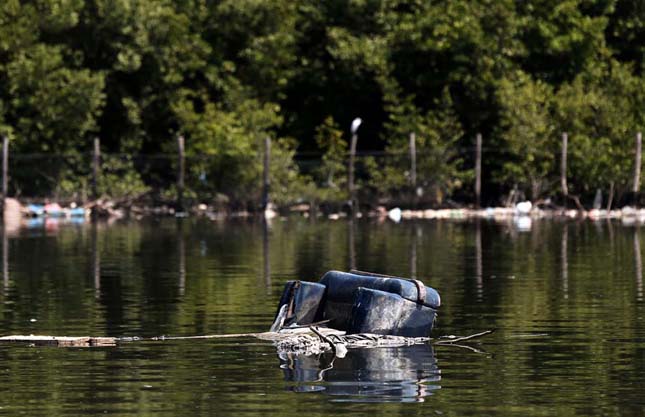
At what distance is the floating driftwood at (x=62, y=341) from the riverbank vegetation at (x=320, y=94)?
36136mm

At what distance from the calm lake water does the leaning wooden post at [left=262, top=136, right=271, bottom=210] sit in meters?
13.7

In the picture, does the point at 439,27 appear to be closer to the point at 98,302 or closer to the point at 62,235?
the point at 62,235

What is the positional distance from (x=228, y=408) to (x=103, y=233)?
3094cm

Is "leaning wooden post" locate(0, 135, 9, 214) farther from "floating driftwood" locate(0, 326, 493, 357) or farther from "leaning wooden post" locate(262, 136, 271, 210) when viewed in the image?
"floating driftwood" locate(0, 326, 493, 357)

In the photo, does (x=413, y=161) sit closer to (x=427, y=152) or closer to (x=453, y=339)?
(x=427, y=152)

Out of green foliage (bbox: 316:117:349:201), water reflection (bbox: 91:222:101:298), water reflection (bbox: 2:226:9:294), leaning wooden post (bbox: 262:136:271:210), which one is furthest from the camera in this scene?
green foliage (bbox: 316:117:349:201)

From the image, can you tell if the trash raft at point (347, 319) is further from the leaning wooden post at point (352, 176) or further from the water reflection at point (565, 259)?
the leaning wooden post at point (352, 176)

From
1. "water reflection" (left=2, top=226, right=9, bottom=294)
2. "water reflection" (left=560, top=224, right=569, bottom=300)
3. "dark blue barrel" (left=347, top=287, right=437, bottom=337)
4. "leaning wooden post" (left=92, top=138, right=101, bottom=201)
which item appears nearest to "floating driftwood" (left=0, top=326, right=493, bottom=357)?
"dark blue barrel" (left=347, top=287, right=437, bottom=337)

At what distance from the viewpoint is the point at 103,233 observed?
44812mm

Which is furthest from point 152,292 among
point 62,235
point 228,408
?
point 62,235

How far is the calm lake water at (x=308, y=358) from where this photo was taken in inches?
579

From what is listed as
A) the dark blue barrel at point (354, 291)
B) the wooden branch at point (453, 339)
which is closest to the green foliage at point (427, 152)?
the dark blue barrel at point (354, 291)

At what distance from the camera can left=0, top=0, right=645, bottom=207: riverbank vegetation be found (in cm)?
5547

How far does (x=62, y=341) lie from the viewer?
18.5m
